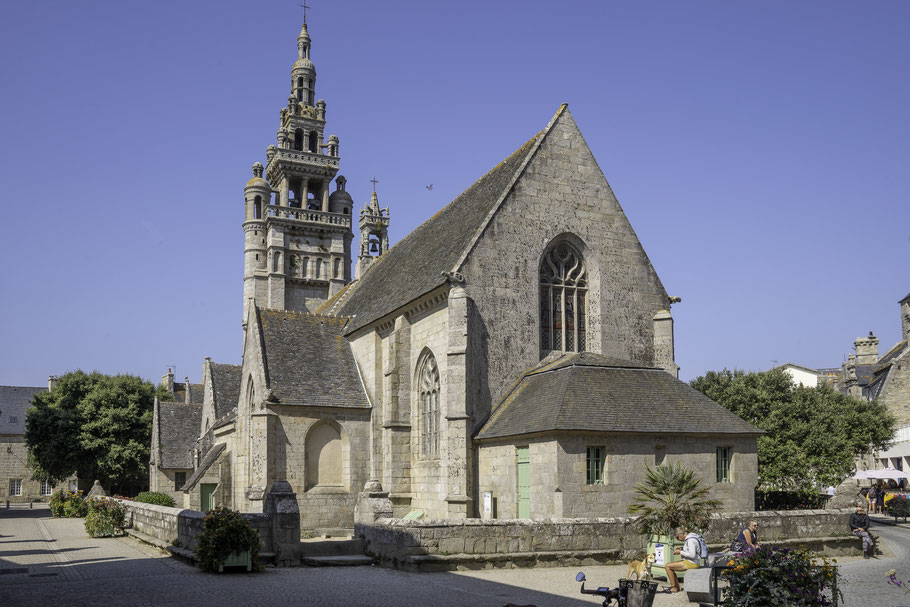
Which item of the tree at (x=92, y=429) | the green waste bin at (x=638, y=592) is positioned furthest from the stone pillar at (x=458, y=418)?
the tree at (x=92, y=429)

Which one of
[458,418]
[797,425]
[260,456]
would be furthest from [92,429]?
[797,425]

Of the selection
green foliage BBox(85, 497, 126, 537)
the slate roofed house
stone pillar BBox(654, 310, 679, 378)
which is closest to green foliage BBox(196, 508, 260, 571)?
green foliage BBox(85, 497, 126, 537)

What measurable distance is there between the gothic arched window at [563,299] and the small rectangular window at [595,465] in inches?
222

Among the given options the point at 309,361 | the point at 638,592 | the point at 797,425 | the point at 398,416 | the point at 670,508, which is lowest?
the point at 638,592

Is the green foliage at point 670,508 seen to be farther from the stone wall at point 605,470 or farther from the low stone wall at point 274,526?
the low stone wall at point 274,526

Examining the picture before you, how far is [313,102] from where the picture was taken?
54.5 metres

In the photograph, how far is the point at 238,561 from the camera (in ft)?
55.4

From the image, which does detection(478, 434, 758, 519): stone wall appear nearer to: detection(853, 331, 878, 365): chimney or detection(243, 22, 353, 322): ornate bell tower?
detection(243, 22, 353, 322): ornate bell tower

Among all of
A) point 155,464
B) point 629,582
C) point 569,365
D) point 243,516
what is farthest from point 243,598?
point 155,464

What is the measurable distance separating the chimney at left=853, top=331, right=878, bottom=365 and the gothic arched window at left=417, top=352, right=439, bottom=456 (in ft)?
178

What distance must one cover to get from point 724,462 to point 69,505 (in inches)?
1250

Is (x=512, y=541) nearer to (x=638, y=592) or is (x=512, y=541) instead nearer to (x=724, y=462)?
(x=638, y=592)

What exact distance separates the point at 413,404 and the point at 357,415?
8.90ft

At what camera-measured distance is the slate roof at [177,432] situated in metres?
49.5
